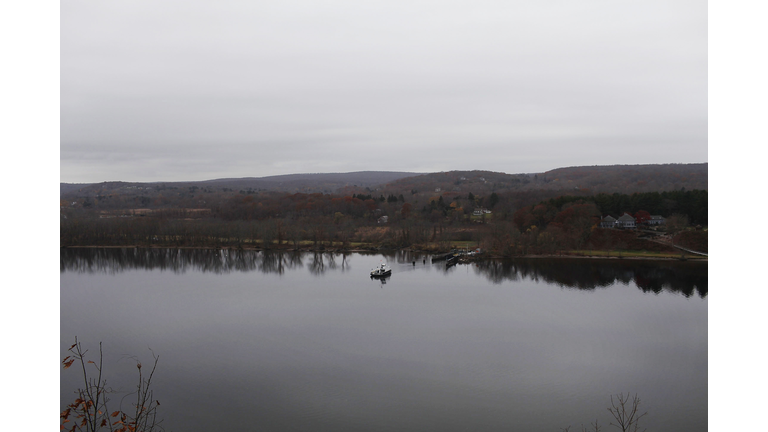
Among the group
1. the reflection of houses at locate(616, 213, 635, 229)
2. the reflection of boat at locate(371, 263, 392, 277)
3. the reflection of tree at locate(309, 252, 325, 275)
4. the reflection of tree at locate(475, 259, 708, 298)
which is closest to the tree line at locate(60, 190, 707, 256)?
the reflection of houses at locate(616, 213, 635, 229)

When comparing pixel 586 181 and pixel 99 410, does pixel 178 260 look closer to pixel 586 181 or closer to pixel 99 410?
pixel 99 410

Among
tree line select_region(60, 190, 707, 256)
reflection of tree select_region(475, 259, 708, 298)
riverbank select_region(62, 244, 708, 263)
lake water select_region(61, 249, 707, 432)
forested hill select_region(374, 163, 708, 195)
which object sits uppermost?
forested hill select_region(374, 163, 708, 195)

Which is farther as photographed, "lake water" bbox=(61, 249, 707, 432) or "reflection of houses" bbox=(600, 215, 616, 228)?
"reflection of houses" bbox=(600, 215, 616, 228)

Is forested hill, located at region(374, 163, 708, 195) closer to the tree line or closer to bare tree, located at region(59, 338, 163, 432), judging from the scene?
the tree line

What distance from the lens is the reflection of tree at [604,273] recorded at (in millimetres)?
16953

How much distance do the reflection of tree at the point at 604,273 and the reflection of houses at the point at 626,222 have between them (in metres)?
5.62

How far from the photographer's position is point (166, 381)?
8.80m

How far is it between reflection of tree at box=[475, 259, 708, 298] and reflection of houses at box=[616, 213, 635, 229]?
562 centimetres

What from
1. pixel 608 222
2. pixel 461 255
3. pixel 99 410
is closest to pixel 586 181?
pixel 608 222

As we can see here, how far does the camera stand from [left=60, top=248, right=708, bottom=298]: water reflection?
696 inches

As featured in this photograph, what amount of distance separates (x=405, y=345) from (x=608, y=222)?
2033 centimetres

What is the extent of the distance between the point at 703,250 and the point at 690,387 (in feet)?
54.8

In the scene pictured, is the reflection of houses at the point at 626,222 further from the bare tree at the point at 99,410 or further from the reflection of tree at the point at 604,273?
the bare tree at the point at 99,410

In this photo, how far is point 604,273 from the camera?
19250 mm
